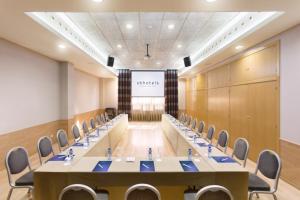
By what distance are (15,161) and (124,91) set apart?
11.5 metres

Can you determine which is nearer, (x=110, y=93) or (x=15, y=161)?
(x=15, y=161)

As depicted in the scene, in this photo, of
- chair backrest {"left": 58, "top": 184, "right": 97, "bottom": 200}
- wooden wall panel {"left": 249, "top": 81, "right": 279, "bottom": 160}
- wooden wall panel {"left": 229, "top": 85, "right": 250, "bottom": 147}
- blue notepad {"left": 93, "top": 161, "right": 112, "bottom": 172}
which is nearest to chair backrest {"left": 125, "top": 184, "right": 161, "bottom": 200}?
chair backrest {"left": 58, "top": 184, "right": 97, "bottom": 200}

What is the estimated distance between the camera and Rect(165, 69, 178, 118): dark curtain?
47.3 feet

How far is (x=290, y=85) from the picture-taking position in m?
4.23

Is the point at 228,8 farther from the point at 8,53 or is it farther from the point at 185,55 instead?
the point at 185,55

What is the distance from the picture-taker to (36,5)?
311cm

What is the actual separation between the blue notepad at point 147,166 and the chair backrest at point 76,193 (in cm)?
86

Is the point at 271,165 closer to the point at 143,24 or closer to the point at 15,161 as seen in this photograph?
the point at 15,161

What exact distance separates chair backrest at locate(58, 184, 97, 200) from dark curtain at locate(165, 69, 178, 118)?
41.3ft

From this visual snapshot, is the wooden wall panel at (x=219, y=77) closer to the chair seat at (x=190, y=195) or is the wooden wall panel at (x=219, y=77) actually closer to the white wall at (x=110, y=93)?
the chair seat at (x=190, y=195)

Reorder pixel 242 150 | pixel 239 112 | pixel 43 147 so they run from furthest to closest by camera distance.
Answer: pixel 239 112, pixel 43 147, pixel 242 150

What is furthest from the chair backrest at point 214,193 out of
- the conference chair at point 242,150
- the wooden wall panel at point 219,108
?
the wooden wall panel at point 219,108

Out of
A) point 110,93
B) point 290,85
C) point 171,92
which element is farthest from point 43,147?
point 171,92

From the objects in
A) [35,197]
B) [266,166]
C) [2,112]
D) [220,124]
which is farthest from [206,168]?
[220,124]
